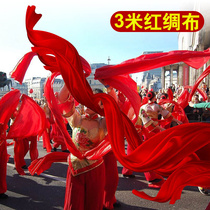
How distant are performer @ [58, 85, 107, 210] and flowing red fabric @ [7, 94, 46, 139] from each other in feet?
4.69

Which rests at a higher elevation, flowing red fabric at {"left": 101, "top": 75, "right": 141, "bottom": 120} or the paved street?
flowing red fabric at {"left": 101, "top": 75, "right": 141, "bottom": 120}

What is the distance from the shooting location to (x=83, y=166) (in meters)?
2.32

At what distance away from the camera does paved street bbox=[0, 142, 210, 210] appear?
3535 mm

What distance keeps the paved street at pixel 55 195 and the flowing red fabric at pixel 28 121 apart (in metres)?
1.09

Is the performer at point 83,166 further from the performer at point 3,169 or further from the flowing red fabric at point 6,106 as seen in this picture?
the performer at point 3,169

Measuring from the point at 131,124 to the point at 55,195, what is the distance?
2836mm

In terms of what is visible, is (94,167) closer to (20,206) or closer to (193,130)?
(193,130)

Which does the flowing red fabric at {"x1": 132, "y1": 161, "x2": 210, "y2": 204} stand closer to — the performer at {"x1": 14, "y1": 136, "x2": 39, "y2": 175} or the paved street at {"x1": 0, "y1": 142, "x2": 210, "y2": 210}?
the paved street at {"x1": 0, "y1": 142, "x2": 210, "y2": 210}

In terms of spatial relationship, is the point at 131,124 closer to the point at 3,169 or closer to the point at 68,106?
the point at 68,106

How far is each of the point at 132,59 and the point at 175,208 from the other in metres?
2.63

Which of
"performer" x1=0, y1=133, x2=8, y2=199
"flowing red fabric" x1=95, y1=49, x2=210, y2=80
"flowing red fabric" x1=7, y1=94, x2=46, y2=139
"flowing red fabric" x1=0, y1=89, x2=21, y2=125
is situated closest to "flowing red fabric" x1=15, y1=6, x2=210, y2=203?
"flowing red fabric" x1=95, y1=49, x2=210, y2=80

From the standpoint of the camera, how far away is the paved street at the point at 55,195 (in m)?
3.54

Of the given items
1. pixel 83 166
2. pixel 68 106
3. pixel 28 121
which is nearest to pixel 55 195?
pixel 28 121

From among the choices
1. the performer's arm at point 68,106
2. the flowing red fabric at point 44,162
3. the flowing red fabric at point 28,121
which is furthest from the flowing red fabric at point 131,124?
the flowing red fabric at point 28,121
